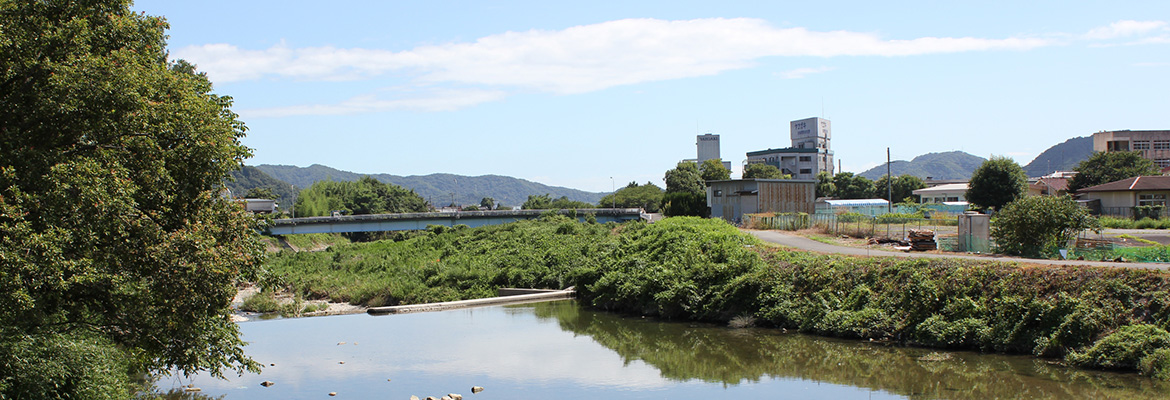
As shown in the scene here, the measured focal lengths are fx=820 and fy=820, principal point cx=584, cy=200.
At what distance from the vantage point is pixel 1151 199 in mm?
61531

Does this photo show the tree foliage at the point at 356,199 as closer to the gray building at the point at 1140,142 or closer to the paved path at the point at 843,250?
the paved path at the point at 843,250

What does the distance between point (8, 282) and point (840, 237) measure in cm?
4135

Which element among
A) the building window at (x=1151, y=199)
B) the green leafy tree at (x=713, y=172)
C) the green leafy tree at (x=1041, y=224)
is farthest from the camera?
the green leafy tree at (x=713, y=172)

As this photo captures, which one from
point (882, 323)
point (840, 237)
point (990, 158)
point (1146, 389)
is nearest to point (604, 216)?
point (990, 158)

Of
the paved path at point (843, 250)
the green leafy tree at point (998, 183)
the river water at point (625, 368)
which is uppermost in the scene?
the green leafy tree at point (998, 183)

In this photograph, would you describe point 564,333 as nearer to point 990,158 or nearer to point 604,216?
point 990,158

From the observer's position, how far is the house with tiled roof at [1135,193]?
6088 cm

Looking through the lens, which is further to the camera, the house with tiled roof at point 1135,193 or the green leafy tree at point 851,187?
the green leafy tree at point 851,187

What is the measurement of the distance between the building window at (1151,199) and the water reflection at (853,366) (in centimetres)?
4943

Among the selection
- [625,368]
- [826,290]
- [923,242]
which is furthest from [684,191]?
[625,368]

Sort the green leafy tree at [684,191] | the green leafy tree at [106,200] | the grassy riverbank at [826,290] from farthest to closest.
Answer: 1. the green leafy tree at [684,191]
2. the grassy riverbank at [826,290]
3. the green leafy tree at [106,200]

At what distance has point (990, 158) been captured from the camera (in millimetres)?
78188

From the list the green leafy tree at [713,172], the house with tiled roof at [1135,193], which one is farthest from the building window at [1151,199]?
the green leafy tree at [713,172]

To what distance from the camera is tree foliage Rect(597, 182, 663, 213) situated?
149 m
